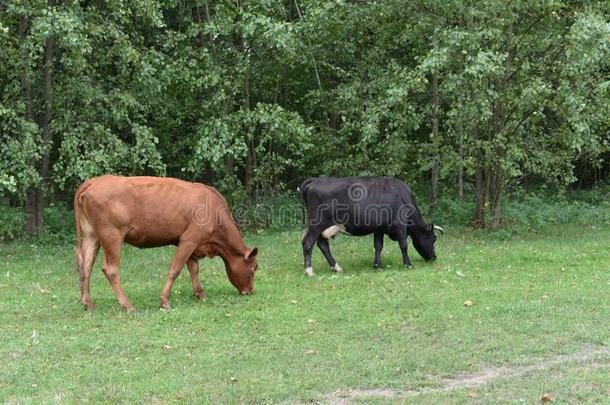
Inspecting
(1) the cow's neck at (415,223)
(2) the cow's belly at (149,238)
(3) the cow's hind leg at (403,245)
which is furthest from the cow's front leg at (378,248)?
(2) the cow's belly at (149,238)

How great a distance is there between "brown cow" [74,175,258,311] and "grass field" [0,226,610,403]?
0.50m

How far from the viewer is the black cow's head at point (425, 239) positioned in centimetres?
1484

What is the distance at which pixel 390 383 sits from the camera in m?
7.58

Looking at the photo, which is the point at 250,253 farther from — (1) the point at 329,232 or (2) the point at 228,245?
(1) the point at 329,232

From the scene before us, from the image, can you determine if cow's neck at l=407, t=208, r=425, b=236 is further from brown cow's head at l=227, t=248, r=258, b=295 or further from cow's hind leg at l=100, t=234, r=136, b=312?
cow's hind leg at l=100, t=234, r=136, b=312

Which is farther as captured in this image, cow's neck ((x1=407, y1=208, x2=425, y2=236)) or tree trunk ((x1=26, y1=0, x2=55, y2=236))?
tree trunk ((x1=26, y1=0, x2=55, y2=236))

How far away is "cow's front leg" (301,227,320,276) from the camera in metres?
14.1

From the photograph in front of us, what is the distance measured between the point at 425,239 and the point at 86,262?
6.68 meters

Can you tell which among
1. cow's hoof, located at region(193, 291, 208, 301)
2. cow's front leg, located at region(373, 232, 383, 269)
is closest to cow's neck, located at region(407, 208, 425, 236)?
cow's front leg, located at region(373, 232, 383, 269)

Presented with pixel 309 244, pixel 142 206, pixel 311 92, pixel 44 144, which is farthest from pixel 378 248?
pixel 311 92

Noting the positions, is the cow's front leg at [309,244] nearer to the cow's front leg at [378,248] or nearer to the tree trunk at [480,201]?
the cow's front leg at [378,248]

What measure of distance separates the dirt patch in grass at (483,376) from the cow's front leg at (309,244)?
627 centimetres

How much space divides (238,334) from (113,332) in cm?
165

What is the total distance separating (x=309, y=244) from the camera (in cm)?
1421
